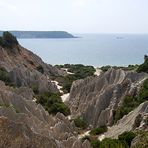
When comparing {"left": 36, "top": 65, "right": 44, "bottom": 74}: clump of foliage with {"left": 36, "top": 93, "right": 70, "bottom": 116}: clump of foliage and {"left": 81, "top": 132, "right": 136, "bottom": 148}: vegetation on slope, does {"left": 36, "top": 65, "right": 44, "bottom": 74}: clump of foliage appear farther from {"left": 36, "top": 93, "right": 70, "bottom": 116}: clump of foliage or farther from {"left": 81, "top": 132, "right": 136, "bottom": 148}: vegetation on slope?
{"left": 81, "top": 132, "right": 136, "bottom": 148}: vegetation on slope

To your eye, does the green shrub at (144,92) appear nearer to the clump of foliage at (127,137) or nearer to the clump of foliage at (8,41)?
the clump of foliage at (127,137)

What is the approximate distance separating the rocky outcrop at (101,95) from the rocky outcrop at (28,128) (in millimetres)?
4020

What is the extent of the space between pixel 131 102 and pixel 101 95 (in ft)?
9.10

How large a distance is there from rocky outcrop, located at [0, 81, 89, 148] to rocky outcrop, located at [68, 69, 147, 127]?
13.2 ft

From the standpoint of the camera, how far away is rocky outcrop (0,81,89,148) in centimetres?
1761

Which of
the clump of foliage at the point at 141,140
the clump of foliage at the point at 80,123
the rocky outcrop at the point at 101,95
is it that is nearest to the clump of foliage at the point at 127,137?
the clump of foliage at the point at 141,140

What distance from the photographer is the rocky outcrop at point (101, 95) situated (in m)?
32.2

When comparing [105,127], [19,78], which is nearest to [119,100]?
[105,127]

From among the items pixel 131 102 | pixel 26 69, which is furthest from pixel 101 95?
pixel 26 69

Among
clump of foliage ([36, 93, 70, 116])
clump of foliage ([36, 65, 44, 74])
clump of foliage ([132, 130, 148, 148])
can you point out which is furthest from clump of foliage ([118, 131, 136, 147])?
clump of foliage ([36, 65, 44, 74])

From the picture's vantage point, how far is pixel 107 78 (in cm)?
4078

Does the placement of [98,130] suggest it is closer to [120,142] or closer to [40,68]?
[120,142]

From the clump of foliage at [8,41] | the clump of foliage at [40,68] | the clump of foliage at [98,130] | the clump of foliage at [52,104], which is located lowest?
the clump of foliage at [40,68]

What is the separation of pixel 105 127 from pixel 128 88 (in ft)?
18.6
